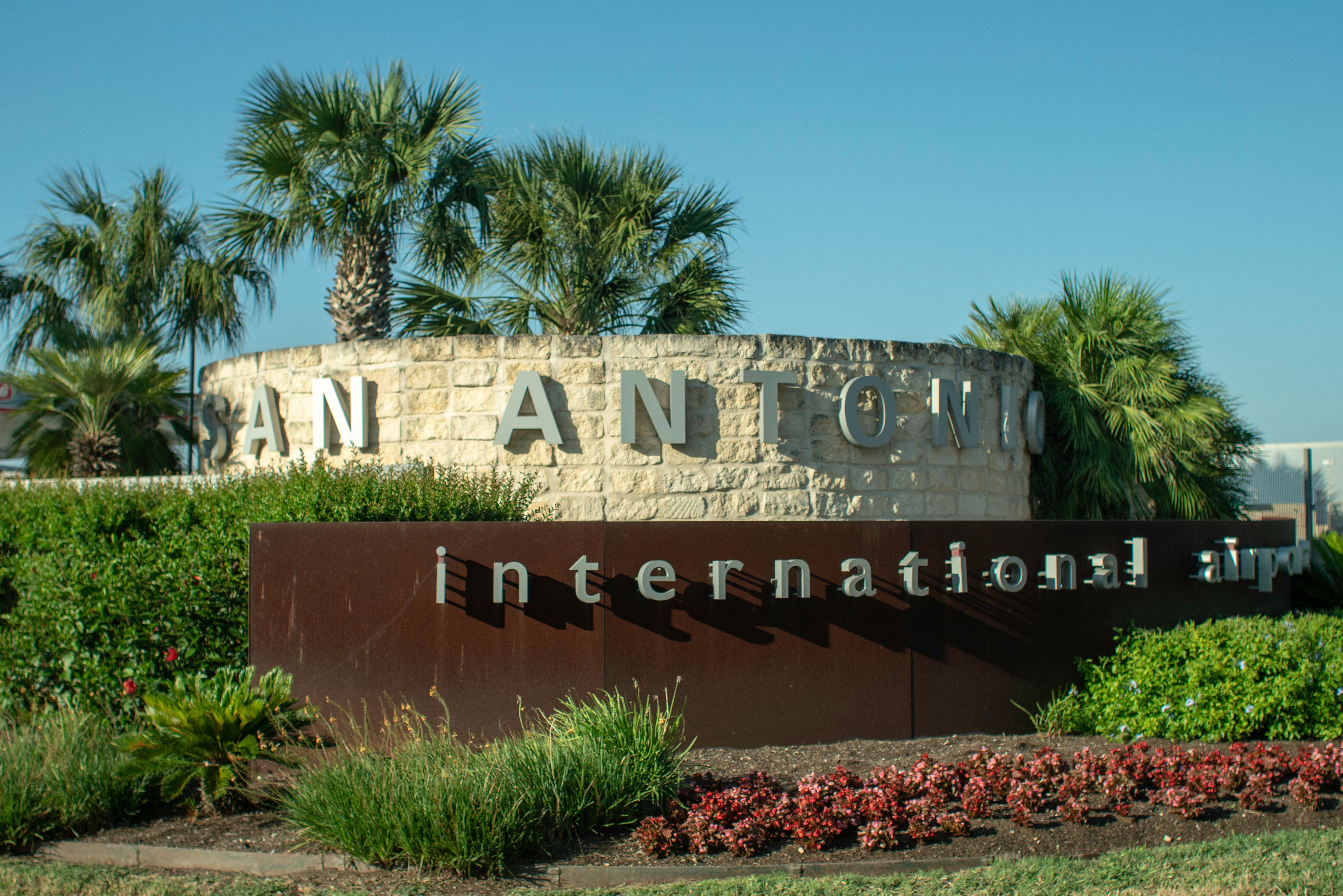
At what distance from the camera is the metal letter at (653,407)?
9555 millimetres

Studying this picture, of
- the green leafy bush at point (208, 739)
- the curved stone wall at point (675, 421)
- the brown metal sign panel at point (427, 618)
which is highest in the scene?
the curved stone wall at point (675, 421)

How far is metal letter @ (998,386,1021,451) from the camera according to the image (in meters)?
11.2

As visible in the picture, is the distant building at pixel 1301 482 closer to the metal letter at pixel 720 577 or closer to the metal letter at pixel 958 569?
the metal letter at pixel 958 569

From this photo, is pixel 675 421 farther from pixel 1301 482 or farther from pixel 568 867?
pixel 1301 482

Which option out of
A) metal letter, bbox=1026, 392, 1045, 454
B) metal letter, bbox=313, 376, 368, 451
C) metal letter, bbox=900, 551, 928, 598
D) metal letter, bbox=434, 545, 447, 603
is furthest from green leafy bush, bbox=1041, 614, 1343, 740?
metal letter, bbox=313, 376, 368, 451

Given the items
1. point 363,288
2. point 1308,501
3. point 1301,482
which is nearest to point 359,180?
point 363,288

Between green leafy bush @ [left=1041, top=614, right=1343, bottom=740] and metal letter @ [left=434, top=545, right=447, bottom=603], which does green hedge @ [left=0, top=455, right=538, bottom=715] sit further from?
green leafy bush @ [left=1041, top=614, right=1343, bottom=740]

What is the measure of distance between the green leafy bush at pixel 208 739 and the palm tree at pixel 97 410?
9.44m

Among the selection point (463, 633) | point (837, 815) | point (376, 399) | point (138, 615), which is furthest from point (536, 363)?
point (837, 815)

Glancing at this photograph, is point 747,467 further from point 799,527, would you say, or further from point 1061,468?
point 1061,468

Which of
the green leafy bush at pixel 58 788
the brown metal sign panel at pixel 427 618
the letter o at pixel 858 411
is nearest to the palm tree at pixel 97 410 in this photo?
the brown metal sign panel at pixel 427 618

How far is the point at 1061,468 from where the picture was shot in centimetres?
1323

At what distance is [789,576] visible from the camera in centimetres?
787

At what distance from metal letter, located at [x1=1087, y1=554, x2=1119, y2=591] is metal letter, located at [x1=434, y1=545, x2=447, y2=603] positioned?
5182 millimetres
